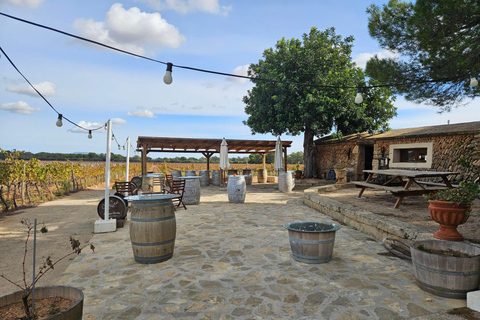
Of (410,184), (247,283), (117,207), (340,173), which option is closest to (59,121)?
(117,207)

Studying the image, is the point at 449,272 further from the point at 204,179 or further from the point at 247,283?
the point at 204,179

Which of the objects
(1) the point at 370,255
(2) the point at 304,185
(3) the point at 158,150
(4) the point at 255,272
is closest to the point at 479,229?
(1) the point at 370,255

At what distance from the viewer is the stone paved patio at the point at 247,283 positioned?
8.39 feet

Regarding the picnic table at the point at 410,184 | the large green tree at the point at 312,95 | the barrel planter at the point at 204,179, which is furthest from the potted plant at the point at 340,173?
the barrel planter at the point at 204,179

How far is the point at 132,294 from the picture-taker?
289cm

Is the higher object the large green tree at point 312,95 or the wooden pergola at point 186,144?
the large green tree at point 312,95

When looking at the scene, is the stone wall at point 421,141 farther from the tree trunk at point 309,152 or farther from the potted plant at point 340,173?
the potted plant at point 340,173

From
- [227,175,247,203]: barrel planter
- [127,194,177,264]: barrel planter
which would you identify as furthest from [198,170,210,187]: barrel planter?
[127,194,177,264]: barrel planter

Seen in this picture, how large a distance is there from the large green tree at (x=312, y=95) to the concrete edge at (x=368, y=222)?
265 inches

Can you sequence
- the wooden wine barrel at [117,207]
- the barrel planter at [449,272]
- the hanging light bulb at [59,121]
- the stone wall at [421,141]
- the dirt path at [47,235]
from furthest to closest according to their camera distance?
the stone wall at [421,141]
the hanging light bulb at [59,121]
the wooden wine barrel at [117,207]
the dirt path at [47,235]
the barrel planter at [449,272]

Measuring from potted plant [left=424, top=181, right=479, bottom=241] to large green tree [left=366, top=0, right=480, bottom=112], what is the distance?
404 centimetres

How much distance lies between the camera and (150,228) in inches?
142

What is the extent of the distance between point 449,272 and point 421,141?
9265 mm

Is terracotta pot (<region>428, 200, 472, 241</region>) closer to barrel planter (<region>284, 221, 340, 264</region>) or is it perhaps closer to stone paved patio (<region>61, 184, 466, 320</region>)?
stone paved patio (<region>61, 184, 466, 320</region>)
